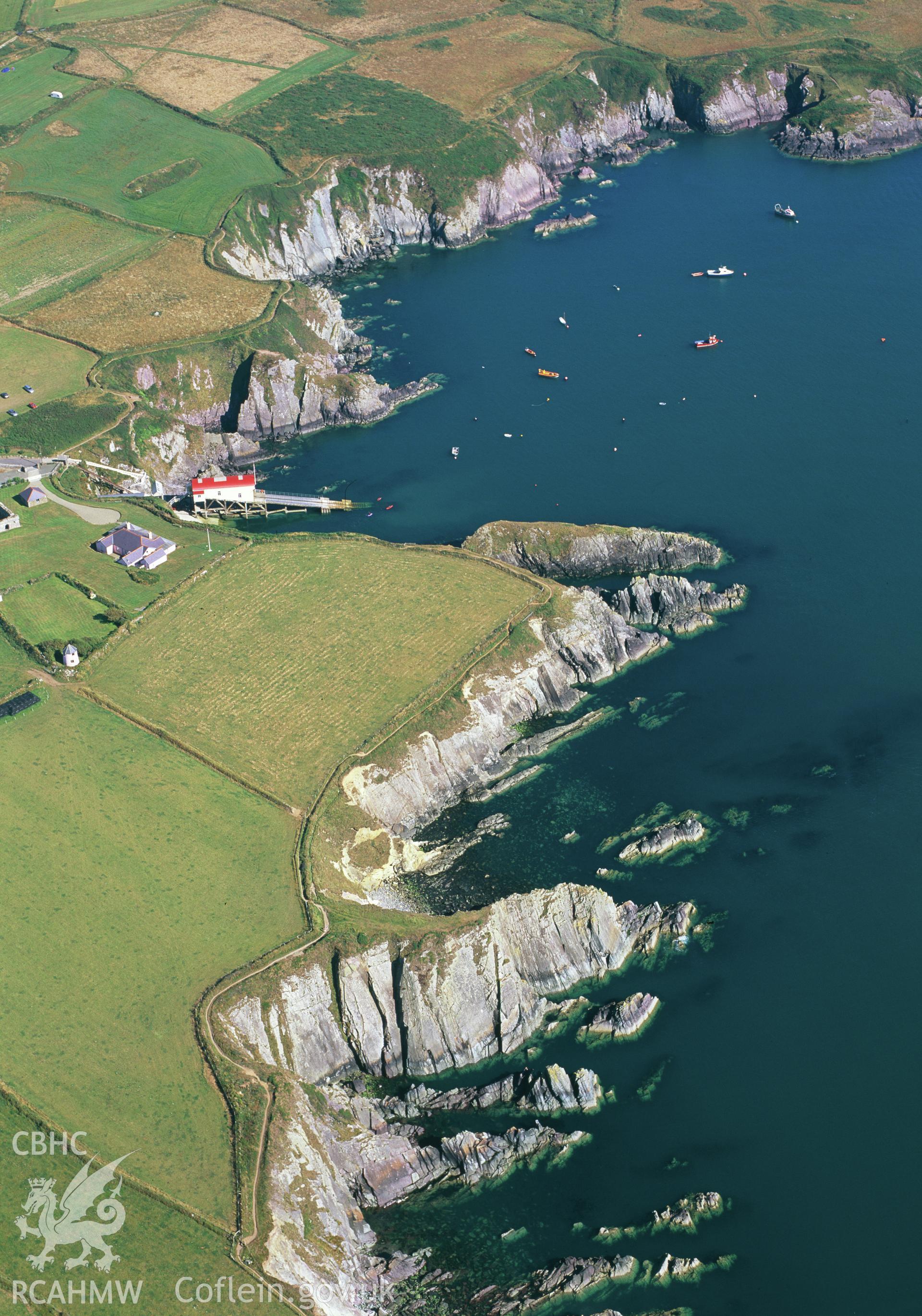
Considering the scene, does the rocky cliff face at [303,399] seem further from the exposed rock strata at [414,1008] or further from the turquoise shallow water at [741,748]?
the exposed rock strata at [414,1008]

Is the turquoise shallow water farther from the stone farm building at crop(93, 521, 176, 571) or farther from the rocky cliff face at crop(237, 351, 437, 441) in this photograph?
the stone farm building at crop(93, 521, 176, 571)

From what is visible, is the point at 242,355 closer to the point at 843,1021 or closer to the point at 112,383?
the point at 112,383

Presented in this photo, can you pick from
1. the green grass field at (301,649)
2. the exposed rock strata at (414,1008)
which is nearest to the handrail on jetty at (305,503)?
the green grass field at (301,649)

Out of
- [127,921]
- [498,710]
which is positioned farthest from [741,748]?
[127,921]

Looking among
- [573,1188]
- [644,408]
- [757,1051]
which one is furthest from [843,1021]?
[644,408]

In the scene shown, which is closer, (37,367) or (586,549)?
(586,549)

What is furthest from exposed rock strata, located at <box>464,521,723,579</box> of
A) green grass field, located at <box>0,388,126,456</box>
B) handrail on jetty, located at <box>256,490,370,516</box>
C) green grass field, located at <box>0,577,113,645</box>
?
green grass field, located at <box>0,388,126,456</box>

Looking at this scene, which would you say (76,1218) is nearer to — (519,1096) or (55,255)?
(519,1096)
